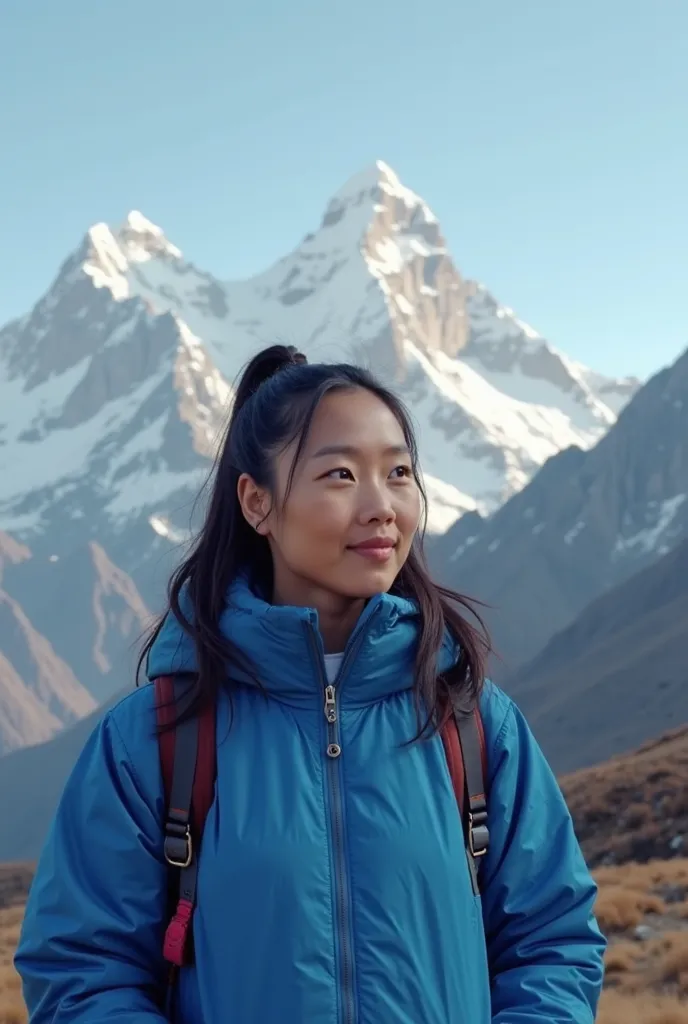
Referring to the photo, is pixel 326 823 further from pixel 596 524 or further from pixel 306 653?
pixel 596 524

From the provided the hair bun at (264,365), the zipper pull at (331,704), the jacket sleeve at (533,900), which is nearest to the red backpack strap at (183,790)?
the zipper pull at (331,704)

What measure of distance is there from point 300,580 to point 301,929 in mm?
1081

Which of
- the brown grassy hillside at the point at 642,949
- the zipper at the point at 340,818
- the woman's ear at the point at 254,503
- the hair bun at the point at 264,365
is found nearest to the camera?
the zipper at the point at 340,818

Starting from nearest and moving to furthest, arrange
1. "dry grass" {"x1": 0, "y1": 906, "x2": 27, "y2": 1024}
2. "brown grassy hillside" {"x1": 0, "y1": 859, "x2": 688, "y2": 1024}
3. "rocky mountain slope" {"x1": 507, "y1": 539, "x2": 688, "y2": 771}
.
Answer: "brown grassy hillside" {"x1": 0, "y1": 859, "x2": 688, "y2": 1024}, "dry grass" {"x1": 0, "y1": 906, "x2": 27, "y2": 1024}, "rocky mountain slope" {"x1": 507, "y1": 539, "x2": 688, "y2": 771}

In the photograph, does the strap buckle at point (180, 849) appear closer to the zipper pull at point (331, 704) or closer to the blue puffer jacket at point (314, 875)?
the blue puffer jacket at point (314, 875)

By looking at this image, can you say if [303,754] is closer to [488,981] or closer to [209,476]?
[488,981]

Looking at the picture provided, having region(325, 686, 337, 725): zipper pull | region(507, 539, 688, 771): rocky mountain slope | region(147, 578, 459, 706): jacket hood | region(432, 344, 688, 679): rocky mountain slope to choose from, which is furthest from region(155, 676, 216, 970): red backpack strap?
region(432, 344, 688, 679): rocky mountain slope

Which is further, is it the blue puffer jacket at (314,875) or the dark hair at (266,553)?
the dark hair at (266,553)

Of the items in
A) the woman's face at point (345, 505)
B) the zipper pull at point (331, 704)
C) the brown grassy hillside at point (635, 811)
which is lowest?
the brown grassy hillside at point (635, 811)

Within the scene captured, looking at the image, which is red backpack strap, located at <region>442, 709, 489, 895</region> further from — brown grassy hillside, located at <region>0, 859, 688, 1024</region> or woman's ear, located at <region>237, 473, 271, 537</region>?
brown grassy hillside, located at <region>0, 859, 688, 1024</region>

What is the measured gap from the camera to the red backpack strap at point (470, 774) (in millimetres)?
3160

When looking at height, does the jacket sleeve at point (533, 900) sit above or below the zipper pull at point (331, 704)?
below

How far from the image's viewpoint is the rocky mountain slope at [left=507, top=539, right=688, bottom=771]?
79000 mm

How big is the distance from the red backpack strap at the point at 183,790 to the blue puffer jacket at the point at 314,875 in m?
0.04
